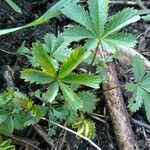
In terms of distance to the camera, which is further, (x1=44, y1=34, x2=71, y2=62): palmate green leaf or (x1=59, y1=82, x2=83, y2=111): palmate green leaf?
(x1=44, y1=34, x2=71, y2=62): palmate green leaf

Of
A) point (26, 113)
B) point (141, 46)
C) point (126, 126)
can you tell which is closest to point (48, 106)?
point (26, 113)

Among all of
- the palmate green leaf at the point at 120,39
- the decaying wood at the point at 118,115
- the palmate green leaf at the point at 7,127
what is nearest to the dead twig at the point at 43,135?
the palmate green leaf at the point at 7,127

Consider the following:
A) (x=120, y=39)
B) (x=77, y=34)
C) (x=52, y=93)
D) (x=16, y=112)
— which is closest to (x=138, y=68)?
(x=120, y=39)

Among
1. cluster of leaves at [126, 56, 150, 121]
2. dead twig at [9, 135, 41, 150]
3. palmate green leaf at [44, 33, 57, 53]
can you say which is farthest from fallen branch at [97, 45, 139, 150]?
dead twig at [9, 135, 41, 150]

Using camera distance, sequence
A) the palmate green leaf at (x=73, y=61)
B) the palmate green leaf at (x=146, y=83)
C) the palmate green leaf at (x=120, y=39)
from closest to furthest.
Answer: the palmate green leaf at (x=73, y=61)
the palmate green leaf at (x=120, y=39)
the palmate green leaf at (x=146, y=83)

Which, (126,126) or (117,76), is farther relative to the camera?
(117,76)

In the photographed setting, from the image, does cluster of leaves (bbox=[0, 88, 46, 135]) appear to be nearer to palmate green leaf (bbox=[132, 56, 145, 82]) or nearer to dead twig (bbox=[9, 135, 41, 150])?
dead twig (bbox=[9, 135, 41, 150])

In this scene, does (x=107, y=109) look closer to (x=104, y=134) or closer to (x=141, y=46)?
(x=104, y=134)

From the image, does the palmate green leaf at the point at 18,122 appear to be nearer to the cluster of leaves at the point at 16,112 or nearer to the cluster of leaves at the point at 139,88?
the cluster of leaves at the point at 16,112
